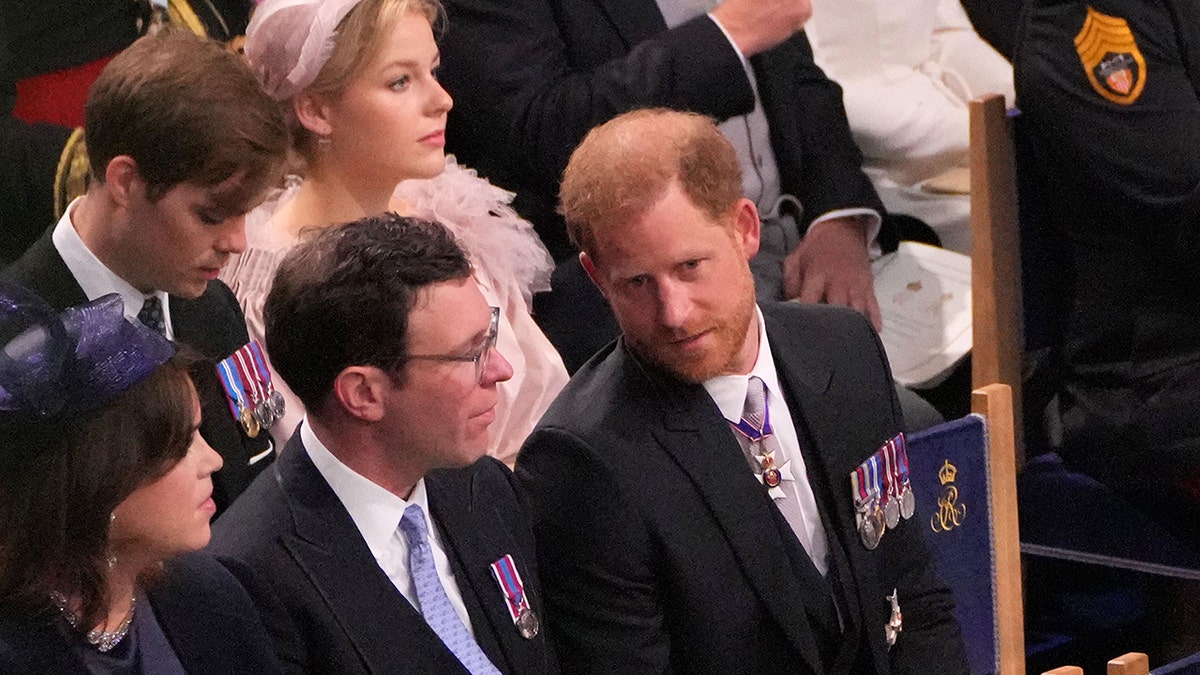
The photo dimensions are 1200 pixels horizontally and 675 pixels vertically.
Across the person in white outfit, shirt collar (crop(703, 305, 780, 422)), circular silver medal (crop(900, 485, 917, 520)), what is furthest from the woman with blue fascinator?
the person in white outfit

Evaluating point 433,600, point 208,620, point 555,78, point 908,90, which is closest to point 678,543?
point 433,600

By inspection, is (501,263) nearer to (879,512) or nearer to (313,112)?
(313,112)

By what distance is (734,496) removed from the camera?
2207 millimetres

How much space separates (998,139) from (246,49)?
54.6 inches

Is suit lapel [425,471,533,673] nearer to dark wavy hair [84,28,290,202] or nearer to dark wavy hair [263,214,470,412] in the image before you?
dark wavy hair [263,214,470,412]

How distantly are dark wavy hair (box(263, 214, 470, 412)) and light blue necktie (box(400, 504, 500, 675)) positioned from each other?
0.18m

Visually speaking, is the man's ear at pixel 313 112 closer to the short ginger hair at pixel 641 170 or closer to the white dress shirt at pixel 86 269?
the white dress shirt at pixel 86 269

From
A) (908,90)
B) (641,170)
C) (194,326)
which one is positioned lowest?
(908,90)

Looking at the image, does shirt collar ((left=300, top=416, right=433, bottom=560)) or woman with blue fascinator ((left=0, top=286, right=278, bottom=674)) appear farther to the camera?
shirt collar ((left=300, top=416, right=433, bottom=560))

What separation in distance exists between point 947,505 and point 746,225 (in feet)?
2.23

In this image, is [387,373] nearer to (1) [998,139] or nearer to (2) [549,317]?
(2) [549,317]

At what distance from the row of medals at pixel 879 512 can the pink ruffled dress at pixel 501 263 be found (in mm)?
698

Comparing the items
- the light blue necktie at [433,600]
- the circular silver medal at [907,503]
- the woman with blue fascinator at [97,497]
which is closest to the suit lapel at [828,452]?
the circular silver medal at [907,503]

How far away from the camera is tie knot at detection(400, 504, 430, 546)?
2061 mm
